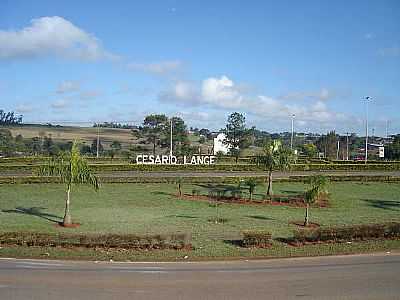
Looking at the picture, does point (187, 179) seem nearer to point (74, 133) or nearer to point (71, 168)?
point (71, 168)

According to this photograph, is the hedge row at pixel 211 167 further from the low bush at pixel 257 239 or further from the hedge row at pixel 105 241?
the low bush at pixel 257 239

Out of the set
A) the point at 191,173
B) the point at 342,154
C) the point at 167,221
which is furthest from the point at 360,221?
the point at 342,154

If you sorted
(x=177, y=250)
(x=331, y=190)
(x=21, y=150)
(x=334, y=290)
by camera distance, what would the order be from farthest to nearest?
(x=21, y=150) → (x=331, y=190) → (x=177, y=250) → (x=334, y=290)

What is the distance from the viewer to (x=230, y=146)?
97.2 meters

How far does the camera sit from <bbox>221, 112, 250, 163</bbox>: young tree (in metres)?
94.6

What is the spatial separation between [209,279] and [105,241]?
5.99m

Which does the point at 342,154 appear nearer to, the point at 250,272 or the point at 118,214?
the point at 118,214

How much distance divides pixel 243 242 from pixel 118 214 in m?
13.1

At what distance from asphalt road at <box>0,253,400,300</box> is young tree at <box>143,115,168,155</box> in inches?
3218

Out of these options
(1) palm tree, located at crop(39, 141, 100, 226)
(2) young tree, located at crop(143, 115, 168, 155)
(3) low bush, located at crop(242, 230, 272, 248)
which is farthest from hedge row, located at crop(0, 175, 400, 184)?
(2) young tree, located at crop(143, 115, 168, 155)

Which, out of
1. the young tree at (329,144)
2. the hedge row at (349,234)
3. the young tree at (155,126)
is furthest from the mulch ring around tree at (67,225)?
the young tree at (329,144)

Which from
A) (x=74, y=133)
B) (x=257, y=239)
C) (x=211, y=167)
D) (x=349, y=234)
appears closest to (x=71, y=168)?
(x=257, y=239)

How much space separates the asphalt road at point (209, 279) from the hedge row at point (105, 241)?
7.33 feet

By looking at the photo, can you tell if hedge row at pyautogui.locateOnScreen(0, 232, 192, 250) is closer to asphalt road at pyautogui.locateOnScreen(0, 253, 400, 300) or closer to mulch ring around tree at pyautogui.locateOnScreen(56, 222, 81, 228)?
asphalt road at pyautogui.locateOnScreen(0, 253, 400, 300)
